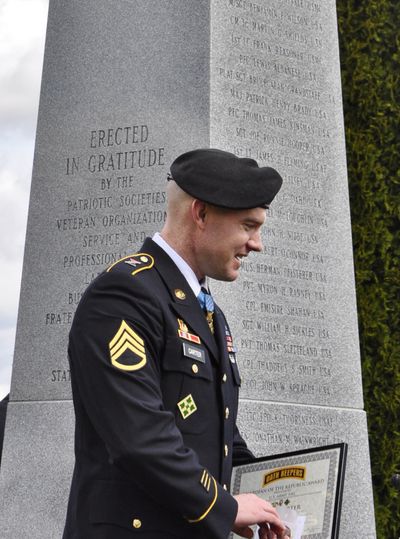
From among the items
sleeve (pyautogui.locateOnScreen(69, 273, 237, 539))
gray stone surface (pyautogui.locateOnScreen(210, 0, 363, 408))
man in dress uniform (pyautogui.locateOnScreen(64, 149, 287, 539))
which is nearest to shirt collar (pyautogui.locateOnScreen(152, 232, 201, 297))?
man in dress uniform (pyautogui.locateOnScreen(64, 149, 287, 539))

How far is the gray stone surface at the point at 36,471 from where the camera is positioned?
668 cm

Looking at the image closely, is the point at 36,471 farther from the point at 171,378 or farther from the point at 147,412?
the point at 147,412

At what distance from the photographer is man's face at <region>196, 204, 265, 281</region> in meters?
3.04

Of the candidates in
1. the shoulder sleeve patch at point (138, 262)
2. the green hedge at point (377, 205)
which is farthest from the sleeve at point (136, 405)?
the green hedge at point (377, 205)

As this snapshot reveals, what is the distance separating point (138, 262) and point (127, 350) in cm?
37

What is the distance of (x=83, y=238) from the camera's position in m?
7.12

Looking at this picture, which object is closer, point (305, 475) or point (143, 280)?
point (143, 280)

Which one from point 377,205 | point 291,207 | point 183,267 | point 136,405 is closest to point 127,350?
point 136,405

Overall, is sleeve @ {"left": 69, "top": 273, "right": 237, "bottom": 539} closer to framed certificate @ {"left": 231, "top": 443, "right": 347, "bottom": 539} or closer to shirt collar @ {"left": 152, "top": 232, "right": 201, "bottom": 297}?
shirt collar @ {"left": 152, "top": 232, "right": 201, "bottom": 297}

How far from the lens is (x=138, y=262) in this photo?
120 inches

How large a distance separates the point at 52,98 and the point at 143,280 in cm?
478

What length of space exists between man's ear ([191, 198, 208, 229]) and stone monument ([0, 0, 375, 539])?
3.79 m

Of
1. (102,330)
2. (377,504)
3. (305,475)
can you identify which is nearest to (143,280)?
(102,330)

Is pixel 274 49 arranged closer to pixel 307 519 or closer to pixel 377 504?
pixel 377 504
